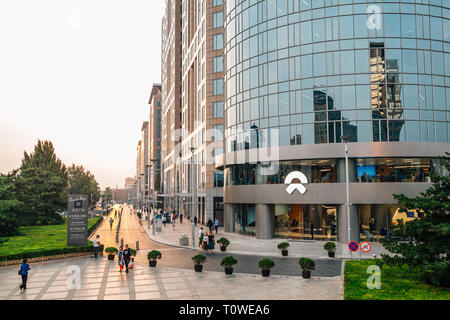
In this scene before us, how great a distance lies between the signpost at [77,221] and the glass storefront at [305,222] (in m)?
19.7

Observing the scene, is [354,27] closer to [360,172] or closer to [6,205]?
[360,172]

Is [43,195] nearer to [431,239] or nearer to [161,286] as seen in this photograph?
[161,286]

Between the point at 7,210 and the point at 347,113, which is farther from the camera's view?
the point at 7,210

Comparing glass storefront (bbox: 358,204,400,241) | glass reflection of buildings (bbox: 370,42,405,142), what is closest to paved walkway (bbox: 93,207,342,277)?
glass storefront (bbox: 358,204,400,241)

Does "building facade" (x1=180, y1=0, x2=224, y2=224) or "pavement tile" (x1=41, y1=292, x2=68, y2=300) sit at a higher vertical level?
"building facade" (x1=180, y1=0, x2=224, y2=224)

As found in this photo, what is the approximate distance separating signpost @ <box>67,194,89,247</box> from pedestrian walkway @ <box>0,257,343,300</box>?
5.80m

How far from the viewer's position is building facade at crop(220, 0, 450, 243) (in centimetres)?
3509

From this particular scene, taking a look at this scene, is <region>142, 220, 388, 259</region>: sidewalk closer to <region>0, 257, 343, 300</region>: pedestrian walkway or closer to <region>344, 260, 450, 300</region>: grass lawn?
<region>344, 260, 450, 300</region>: grass lawn

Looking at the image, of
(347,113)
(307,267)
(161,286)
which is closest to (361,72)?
(347,113)

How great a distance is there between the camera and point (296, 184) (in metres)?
37.3

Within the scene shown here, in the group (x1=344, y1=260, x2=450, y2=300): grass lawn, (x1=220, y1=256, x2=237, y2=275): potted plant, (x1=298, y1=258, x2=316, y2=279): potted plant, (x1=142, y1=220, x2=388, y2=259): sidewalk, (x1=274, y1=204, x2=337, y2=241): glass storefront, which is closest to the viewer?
(x1=344, y1=260, x2=450, y2=300): grass lawn

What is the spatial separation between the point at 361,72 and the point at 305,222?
1611 cm

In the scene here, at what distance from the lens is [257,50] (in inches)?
1674

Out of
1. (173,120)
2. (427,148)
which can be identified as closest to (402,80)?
(427,148)
